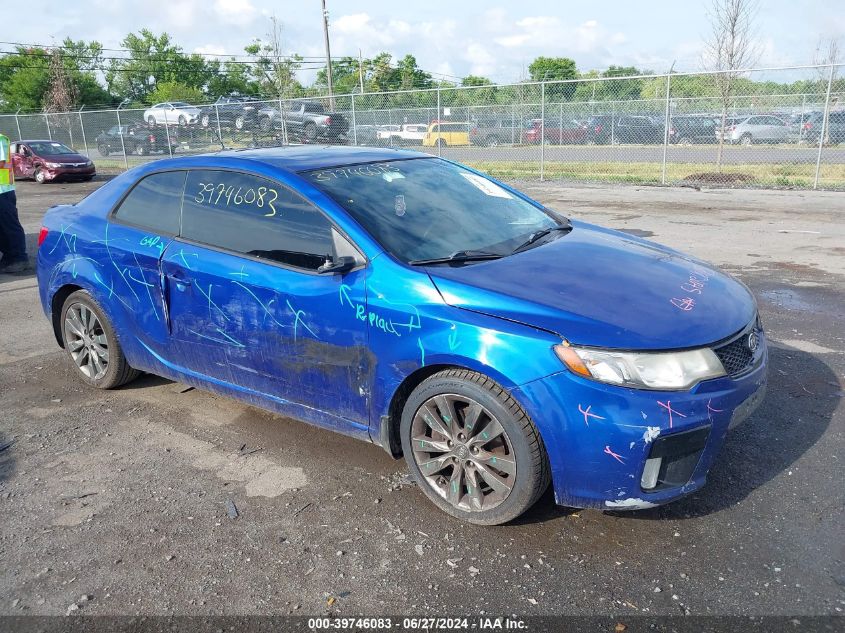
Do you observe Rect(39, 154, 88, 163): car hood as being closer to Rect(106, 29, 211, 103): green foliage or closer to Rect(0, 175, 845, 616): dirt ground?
Rect(0, 175, 845, 616): dirt ground

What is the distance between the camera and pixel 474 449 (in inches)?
121

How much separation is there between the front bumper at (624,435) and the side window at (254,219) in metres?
1.36

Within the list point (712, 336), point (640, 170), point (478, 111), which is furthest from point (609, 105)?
point (712, 336)

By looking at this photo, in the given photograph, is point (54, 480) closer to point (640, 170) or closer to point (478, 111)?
point (640, 170)

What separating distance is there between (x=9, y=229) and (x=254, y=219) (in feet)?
22.5

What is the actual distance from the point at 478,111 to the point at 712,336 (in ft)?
63.6

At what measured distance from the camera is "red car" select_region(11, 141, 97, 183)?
2209cm

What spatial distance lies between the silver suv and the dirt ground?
51.9 feet

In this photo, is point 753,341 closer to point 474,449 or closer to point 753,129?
point 474,449

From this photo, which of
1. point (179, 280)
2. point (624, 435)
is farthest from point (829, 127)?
point (179, 280)

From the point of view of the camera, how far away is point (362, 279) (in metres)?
3.32

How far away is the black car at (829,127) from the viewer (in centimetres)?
1697

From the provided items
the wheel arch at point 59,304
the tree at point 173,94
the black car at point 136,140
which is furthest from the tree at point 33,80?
the wheel arch at point 59,304

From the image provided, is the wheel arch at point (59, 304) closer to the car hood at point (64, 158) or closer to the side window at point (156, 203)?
the side window at point (156, 203)
